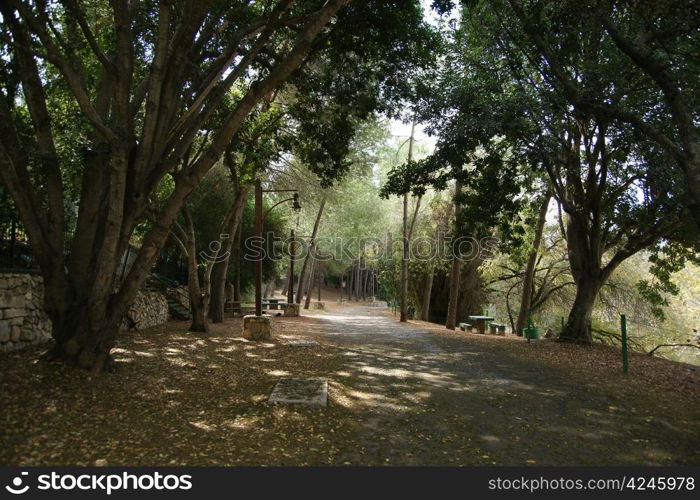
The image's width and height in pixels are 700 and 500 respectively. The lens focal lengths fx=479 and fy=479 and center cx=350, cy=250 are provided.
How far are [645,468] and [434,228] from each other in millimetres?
21121

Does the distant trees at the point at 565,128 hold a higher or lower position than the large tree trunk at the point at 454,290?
higher

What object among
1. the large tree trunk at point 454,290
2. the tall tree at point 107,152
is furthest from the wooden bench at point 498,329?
the tall tree at point 107,152

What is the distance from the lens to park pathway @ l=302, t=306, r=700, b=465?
4629mm

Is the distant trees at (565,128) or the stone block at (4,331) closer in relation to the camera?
the stone block at (4,331)

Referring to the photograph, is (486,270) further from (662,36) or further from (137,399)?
(137,399)

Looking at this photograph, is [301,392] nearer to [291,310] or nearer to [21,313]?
[21,313]

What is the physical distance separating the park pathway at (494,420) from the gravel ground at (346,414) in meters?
0.02

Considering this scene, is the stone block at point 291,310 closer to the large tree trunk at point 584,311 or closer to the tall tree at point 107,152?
the large tree trunk at point 584,311

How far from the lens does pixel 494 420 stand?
572 cm

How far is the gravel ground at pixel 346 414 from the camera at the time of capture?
14.6 feet

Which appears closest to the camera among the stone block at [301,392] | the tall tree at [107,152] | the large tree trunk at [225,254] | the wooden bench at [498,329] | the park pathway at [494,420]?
the park pathway at [494,420]

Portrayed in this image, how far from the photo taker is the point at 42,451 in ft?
13.6

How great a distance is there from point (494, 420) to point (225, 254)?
11.6 metres

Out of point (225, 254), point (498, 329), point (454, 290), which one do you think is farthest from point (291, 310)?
point (498, 329)
